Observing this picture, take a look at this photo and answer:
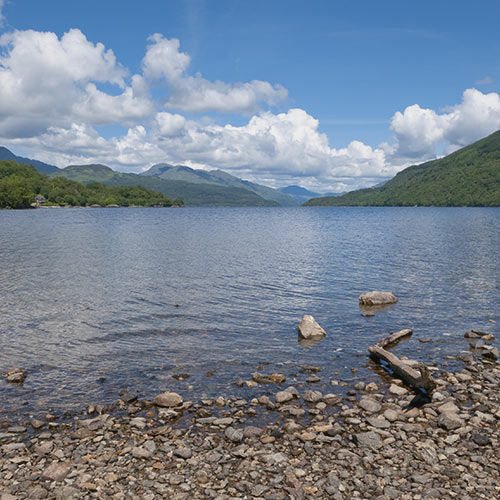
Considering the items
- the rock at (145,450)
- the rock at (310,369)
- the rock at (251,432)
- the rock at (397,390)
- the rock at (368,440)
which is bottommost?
the rock at (310,369)

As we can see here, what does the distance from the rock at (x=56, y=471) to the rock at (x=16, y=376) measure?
7.00 m

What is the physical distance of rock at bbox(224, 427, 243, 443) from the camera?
11.8 metres

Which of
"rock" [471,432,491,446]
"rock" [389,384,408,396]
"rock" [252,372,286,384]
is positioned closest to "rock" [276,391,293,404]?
"rock" [252,372,286,384]

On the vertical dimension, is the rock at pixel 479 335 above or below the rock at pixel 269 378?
above

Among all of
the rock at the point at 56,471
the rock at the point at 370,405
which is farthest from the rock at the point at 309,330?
the rock at the point at 56,471

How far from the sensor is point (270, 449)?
11328 millimetres

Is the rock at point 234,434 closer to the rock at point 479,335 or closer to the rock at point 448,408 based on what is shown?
the rock at point 448,408

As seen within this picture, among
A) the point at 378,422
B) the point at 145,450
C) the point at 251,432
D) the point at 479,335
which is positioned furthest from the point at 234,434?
the point at 479,335

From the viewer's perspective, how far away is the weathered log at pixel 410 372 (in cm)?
1480

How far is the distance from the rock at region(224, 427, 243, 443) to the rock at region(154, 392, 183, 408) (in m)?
2.66

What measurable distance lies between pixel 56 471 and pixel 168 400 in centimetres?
453

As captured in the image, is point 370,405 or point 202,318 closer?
point 370,405

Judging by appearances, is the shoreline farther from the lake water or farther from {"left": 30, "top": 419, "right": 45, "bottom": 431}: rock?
the lake water

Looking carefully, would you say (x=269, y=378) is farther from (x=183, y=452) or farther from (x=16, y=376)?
(x=16, y=376)
